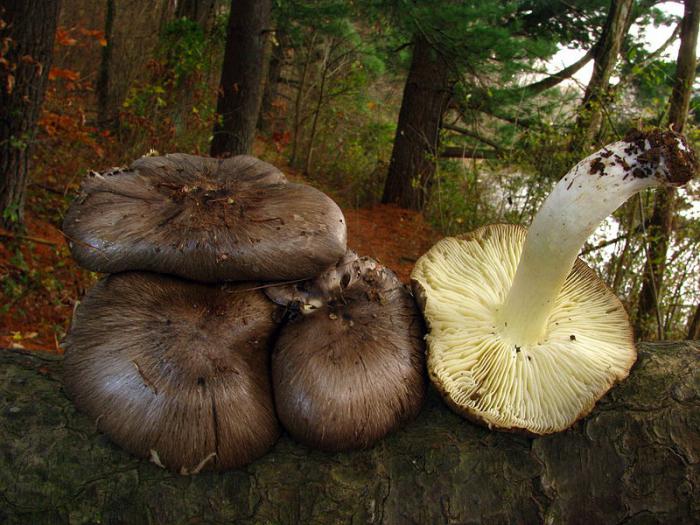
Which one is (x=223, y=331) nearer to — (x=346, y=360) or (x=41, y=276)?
(x=346, y=360)

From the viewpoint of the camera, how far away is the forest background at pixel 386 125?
459cm

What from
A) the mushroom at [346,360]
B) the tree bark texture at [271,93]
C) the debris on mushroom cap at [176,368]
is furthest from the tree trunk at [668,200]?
the tree bark texture at [271,93]

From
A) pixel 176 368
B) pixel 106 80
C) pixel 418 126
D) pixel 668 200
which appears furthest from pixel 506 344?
pixel 106 80

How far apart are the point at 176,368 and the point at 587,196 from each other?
159 cm

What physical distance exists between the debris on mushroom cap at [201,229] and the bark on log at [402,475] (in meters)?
0.65

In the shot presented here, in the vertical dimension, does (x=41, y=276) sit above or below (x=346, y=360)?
below

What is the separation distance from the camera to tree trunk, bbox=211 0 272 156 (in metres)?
6.58

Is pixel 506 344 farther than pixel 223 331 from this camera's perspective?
Yes

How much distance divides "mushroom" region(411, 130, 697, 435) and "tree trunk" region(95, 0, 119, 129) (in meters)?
7.54

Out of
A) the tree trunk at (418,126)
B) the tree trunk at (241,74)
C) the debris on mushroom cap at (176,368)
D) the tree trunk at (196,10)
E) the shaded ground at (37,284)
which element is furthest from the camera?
the tree trunk at (196,10)

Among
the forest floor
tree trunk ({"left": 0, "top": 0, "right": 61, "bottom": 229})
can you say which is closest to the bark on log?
the forest floor

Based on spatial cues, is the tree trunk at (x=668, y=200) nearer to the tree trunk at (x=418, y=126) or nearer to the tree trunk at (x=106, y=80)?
the tree trunk at (x=418, y=126)

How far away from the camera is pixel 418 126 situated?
8.72 metres

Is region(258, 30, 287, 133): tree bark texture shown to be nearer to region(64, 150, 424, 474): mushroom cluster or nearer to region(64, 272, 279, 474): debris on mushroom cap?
region(64, 150, 424, 474): mushroom cluster
